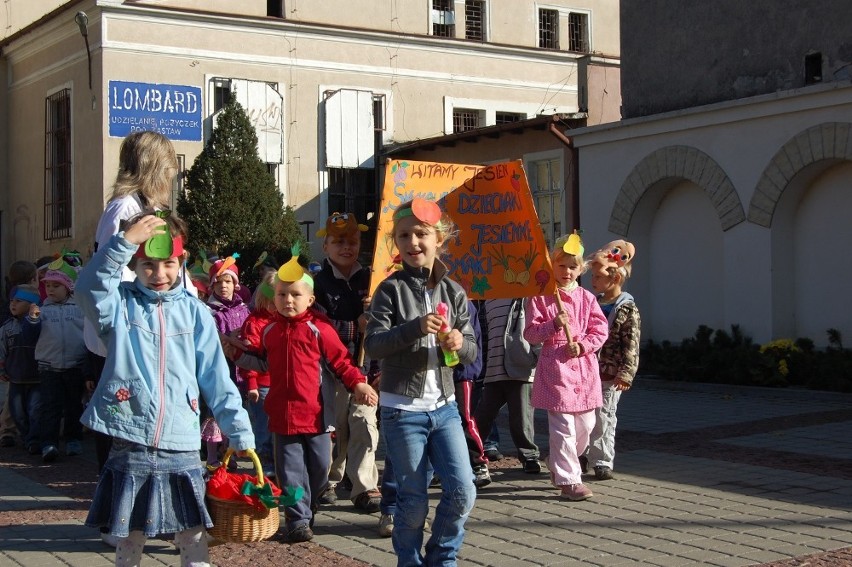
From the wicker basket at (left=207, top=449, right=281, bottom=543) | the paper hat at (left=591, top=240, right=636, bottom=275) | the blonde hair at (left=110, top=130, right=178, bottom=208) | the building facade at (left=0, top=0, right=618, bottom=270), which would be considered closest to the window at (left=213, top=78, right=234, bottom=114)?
the building facade at (left=0, top=0, right=618, bottom=270)

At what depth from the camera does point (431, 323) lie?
16.8 feet

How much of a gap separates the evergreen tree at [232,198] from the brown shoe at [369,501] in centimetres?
1812

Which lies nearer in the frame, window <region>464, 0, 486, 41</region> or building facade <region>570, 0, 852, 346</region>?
building facade <region>570, 0, 852, 346</region>

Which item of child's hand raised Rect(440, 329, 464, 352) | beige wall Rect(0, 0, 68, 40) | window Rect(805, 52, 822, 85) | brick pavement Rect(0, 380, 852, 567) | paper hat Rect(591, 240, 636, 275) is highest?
beige wall Rect(0, 0, 68, 40)

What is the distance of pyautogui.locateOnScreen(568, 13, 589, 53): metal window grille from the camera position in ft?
111

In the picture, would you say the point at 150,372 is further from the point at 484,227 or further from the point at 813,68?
the point at 813,68

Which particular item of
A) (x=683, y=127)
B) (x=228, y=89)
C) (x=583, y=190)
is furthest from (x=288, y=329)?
(x=228, y=89)

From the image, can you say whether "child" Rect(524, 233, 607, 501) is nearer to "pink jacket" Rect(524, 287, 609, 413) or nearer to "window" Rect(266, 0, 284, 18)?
"pink jacket" Rect(524, 287, 609, 413)

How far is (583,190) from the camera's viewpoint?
19109mm

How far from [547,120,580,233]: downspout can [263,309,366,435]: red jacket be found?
13.2 metres

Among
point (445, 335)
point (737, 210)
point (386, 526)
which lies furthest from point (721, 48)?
point (445, 335)

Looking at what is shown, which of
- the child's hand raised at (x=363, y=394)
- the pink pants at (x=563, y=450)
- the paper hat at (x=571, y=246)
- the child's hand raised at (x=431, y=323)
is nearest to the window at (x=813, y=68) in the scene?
the paper hat at (x=571, y=246)

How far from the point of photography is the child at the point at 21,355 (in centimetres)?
1059

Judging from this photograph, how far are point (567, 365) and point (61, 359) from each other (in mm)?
4911
